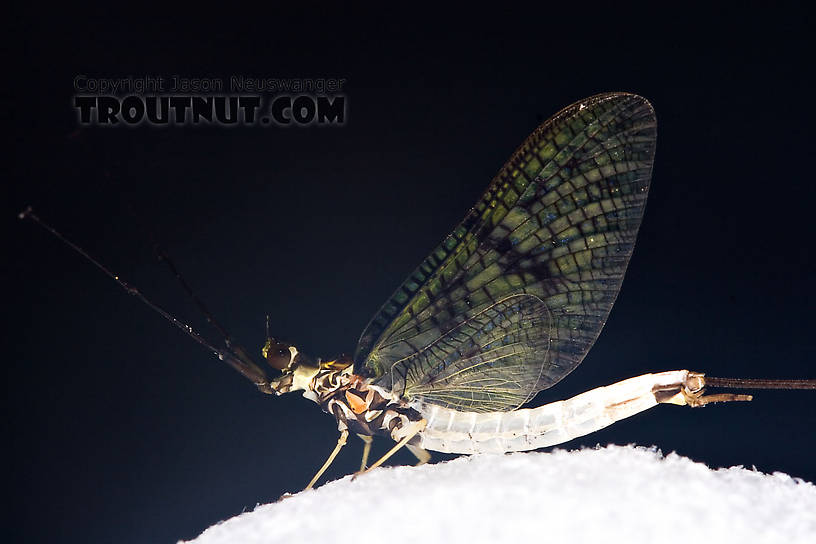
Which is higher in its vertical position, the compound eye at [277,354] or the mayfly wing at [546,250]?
the mayfly wing at [546,250]

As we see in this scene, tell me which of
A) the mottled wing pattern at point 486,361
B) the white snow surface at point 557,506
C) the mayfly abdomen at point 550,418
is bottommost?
the white snow surface at point 557,506

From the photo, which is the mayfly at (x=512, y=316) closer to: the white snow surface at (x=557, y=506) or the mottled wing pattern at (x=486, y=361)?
the mottled wing pattern at (x=486, y=361)

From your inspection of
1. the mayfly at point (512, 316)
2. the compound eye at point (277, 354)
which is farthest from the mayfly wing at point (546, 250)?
the compound eye at point (277, 354)

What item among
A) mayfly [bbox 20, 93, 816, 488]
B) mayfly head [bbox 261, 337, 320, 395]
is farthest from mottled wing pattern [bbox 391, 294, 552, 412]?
mayfly head [bbox 261, 337, 320, 395]

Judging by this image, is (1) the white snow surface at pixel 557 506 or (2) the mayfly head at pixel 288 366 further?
(2) the mayfly head at pixel 288 366

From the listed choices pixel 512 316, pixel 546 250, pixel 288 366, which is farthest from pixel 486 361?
pixel 288 366

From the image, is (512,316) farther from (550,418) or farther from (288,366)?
(288,366)
